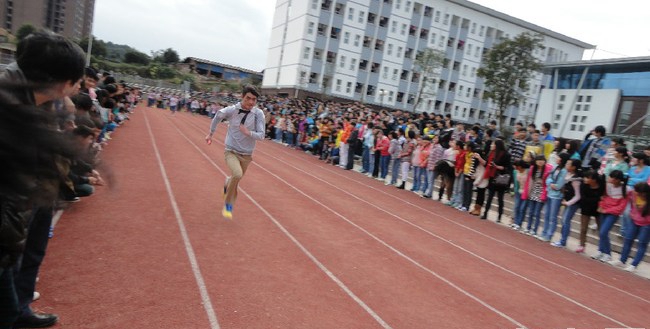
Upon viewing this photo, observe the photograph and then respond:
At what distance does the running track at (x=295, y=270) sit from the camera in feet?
13.2

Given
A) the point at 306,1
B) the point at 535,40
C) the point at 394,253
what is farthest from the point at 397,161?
the point at 306,1

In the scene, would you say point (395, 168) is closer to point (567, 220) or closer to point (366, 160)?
point (366, 160)

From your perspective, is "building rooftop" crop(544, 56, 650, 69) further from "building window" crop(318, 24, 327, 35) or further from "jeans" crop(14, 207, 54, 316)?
"jeans" crop(14, 207, 54, 316)

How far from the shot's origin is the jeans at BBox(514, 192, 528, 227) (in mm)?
10664

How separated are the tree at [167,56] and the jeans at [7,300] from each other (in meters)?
92.9

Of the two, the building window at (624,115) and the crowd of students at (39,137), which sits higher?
the building window at (624,115)

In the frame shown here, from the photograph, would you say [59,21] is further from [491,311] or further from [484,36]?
[491,311]

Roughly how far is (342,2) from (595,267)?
158ft

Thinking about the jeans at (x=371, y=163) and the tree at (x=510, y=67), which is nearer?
the jeans at (x=371, y=163)

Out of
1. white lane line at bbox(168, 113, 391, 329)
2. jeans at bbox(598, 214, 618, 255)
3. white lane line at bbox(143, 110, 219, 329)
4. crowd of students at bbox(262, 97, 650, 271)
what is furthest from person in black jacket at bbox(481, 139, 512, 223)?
white lane line at bbox(143, 110, 219, 329)

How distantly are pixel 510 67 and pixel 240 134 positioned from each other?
1963 cm

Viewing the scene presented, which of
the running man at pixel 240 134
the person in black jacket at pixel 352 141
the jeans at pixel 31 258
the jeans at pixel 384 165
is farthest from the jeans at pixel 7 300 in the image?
the person in black jacket at pixel 352 141

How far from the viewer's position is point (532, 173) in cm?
1040

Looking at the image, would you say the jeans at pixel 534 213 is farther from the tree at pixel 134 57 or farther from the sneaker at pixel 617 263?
the tree at pixel 134 57
